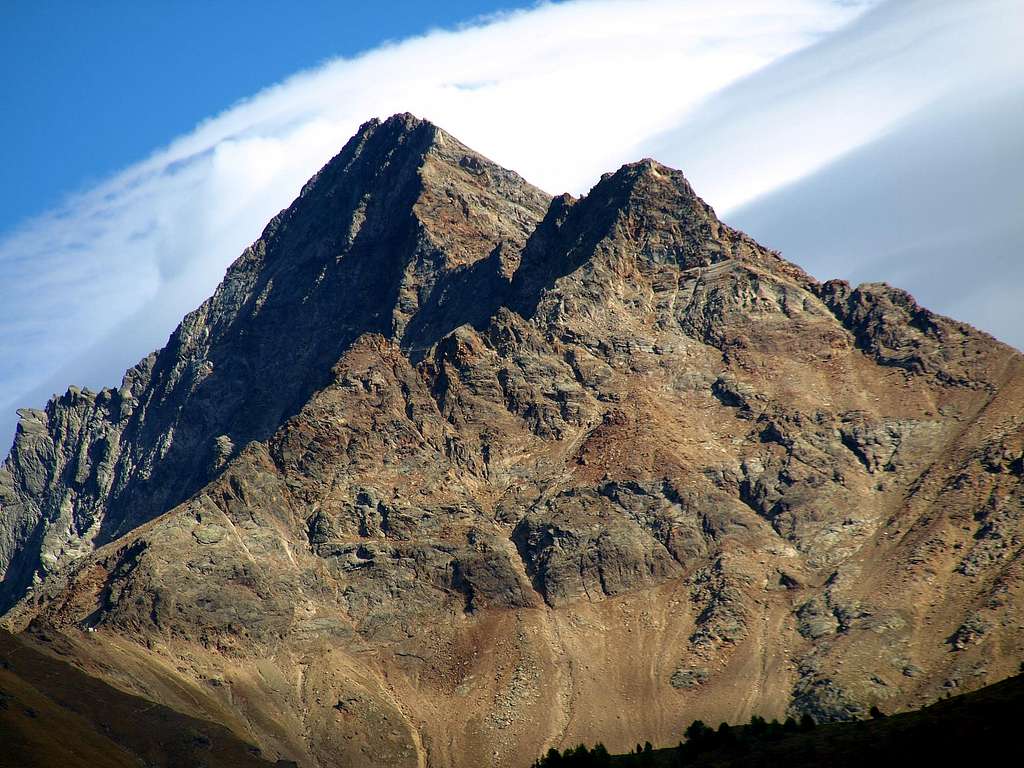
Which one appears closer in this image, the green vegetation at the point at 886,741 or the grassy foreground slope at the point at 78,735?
the green vegetation at the point at 886,741

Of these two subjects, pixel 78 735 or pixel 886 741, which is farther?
pixel 78 735

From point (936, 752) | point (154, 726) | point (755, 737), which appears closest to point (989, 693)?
point (936, 752)

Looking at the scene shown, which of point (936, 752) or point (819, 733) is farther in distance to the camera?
Answer: point (819, 733)

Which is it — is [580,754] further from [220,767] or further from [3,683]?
[3,683]

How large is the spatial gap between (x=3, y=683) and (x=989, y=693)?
428 feet

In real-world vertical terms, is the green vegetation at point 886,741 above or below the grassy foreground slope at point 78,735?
above

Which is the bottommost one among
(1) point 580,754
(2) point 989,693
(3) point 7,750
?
(3) point 7,750

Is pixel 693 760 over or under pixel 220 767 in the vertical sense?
over

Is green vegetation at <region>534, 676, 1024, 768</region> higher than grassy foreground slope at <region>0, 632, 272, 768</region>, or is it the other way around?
green vegetation at <region>534, 676, 1024, 768</region>

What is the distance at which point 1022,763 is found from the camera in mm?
101562

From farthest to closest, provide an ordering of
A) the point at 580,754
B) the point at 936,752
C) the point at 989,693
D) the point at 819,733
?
the point at 580,754 → the point at 819,733 → the point at 989,693 → the point at 936,752

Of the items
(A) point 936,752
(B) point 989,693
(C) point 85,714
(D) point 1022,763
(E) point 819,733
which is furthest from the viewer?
(C) point 85,714

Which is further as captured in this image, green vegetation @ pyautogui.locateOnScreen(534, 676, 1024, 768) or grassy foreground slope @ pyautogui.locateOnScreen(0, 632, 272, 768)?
grassy foreground slope @ pyautogui.locateOnScreen(0, 632, 272, 768)

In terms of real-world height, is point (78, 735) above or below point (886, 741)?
below
